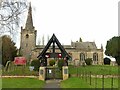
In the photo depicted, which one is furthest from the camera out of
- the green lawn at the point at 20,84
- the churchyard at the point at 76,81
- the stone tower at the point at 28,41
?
the stone tower at the point at 28,41

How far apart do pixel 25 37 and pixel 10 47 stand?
15.0 metres

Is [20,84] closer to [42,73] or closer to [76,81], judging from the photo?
[76,81]

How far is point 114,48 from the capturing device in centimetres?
8681

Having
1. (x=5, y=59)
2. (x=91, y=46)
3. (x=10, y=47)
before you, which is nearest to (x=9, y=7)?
(x=5, y=59)

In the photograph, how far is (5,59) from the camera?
79.5 metres

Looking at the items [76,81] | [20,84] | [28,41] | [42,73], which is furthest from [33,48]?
[20,84]

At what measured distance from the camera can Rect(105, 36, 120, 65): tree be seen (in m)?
83.6

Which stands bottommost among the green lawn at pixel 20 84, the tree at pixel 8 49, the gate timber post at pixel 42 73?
the green lawn at pixel 20 84

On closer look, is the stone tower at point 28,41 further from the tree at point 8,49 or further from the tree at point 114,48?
the tree at point 114,48

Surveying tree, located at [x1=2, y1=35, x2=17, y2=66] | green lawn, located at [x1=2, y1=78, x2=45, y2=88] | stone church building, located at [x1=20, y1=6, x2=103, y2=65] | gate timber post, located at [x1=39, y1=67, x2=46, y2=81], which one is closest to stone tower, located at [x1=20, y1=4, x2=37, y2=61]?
stone church building, located at [x1=20, y1=6, x2=103, y2=65]

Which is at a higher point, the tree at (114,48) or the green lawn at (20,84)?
the tree at (114,48)

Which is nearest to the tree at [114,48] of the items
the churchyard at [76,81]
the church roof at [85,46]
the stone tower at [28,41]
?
the church roof at [85,46]

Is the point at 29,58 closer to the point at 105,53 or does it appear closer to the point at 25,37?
the point at 25,37

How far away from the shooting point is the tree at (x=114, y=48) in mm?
83588
